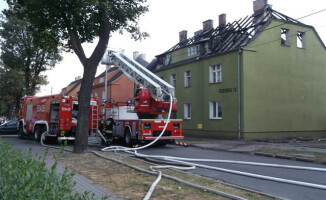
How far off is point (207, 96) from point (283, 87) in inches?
209

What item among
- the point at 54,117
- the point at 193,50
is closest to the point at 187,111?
the point at 193,50

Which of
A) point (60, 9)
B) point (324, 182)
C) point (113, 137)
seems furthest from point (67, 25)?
point (324, 182)

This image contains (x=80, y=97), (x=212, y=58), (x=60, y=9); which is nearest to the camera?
(x=60, y=9)

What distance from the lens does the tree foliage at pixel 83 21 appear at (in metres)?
12.2

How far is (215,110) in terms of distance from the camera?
24953mm

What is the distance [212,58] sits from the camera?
82.6 ft

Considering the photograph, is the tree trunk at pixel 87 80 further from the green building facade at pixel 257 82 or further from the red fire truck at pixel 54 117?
the green building facade at pixel 257 82

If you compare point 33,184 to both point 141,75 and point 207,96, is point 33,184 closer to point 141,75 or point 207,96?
point 141,75

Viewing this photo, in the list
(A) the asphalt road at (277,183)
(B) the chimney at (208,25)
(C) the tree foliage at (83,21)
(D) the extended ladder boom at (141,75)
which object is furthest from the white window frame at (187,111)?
(A) the asphalt road at (277,183)

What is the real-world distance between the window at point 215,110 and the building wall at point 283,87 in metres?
2.74

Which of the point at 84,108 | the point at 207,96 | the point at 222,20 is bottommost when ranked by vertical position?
the point at 84,108

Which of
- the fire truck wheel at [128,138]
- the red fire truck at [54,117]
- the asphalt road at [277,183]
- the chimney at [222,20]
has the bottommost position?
the asphalt road at [277,183]

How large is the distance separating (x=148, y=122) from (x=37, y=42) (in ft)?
20.1

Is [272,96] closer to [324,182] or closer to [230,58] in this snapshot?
[230,58]
